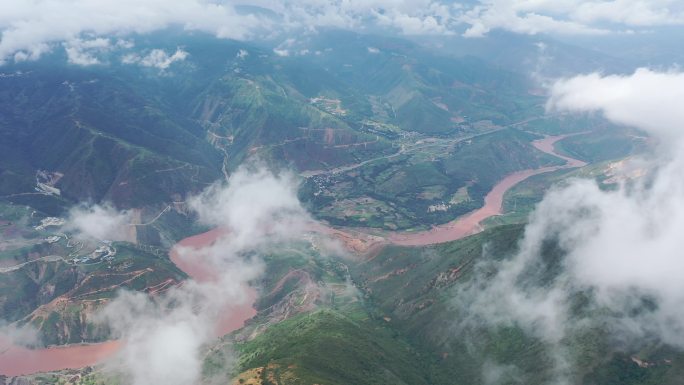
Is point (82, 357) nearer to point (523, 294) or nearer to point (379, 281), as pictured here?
point (379, 281)

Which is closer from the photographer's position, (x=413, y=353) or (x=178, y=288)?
(x=413, y=353)

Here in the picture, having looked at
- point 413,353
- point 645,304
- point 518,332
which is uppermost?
point 645,304

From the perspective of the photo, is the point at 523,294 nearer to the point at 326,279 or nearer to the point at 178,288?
Answer: the point at 326,279

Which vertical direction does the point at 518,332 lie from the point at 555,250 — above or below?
below

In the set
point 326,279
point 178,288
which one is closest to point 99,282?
point 178,288

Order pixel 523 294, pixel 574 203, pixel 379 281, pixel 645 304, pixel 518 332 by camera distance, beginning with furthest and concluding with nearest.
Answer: pixel 379 281, pixel 574 203, pixel 523 294, pixel 518 332, pixel 645 304

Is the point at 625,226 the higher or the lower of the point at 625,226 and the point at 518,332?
the higher

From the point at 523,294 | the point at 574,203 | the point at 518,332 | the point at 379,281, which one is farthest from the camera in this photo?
the point at 379,281

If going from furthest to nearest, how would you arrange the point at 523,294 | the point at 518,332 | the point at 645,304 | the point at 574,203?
the point at 574,203
the point at 523,294
the point at 518,332
the point at 645,304

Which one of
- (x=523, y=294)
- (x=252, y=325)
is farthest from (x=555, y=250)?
(x=252, y=325)
